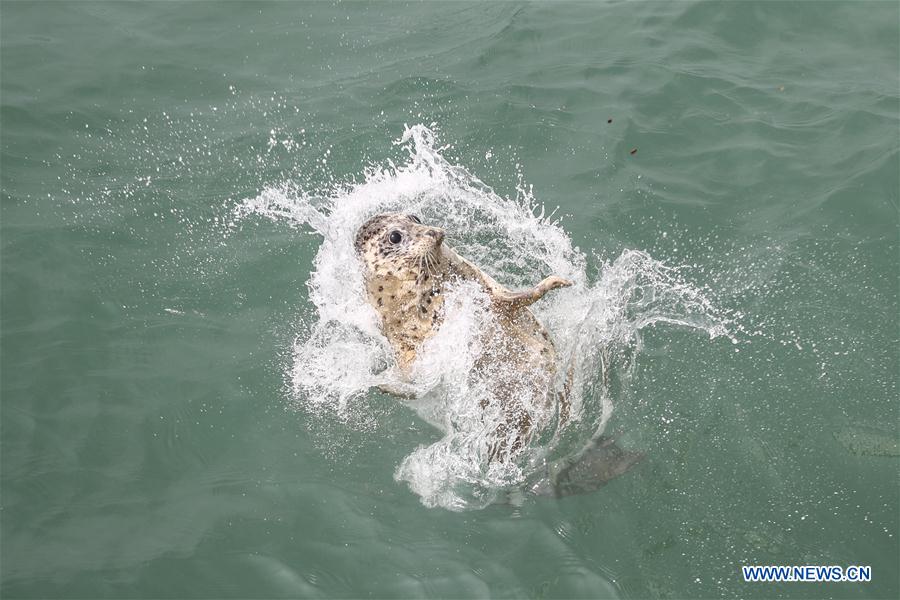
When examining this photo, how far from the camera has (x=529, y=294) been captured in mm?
5207

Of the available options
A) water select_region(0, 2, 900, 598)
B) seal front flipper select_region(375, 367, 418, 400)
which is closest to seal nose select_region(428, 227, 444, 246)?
water select_region(0, 2, 900, 598)

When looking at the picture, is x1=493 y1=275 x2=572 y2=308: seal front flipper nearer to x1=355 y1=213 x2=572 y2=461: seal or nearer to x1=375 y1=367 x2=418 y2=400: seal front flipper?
x1=355 y1=213 x2=572 y2=461: seal

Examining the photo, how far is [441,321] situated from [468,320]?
0.67 ft

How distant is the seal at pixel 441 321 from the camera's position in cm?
548

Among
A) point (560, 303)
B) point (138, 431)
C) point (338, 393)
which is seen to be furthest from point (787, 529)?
point (138, 431)

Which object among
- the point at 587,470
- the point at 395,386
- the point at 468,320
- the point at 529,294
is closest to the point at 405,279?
the point at 468,320

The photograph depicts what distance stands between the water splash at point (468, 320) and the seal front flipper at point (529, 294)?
0.52 ft

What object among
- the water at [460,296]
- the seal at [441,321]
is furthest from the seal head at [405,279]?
the water at [460,296]

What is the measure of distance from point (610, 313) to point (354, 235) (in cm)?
208

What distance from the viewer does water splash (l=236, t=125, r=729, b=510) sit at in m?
5.51

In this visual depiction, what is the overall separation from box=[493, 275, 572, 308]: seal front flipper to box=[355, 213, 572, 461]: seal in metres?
0.05

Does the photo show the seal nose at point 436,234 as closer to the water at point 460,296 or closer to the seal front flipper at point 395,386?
the water at point 460,296

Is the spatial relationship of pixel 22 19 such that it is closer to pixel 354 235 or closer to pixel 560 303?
pixel 354 235

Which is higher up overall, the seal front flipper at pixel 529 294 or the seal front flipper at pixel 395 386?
the seal front flipper at pixel 529 294
